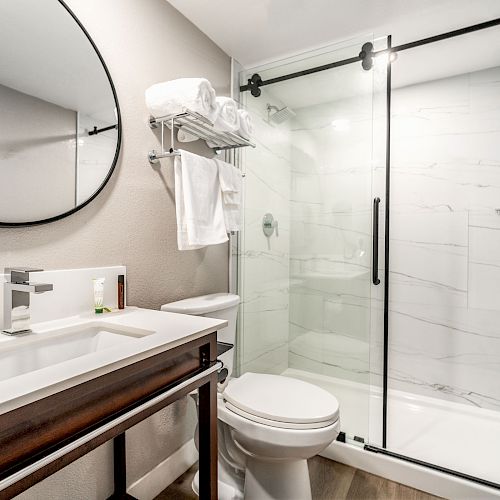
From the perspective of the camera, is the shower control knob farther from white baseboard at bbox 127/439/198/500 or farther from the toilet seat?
white baseboard at bbox 127/439/198/500

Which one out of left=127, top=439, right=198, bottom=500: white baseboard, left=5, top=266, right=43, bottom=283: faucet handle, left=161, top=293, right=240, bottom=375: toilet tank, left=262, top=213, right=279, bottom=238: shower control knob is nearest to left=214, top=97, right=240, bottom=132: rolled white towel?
left=262, top=213, right=279, bottom=238: shower control knob

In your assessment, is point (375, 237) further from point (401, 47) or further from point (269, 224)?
A: point (401, 47)

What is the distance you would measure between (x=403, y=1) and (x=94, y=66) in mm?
1368

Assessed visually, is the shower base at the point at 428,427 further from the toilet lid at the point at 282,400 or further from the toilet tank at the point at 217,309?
the toilet tank at the point at 217,309

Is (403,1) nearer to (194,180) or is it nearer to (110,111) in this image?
(194,180)

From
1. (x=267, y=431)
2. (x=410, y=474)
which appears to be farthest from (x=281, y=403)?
(x=410, y=474)

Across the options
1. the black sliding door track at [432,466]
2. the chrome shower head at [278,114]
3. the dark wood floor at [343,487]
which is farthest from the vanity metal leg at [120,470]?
the chrome shower head at [278,114]

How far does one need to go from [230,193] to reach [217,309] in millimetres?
561

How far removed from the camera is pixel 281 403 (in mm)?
1351

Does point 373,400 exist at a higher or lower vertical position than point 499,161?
lower

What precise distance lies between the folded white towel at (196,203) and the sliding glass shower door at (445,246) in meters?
1.35

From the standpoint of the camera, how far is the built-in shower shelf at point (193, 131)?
1.49 m

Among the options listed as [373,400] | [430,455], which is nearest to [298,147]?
[373,400]

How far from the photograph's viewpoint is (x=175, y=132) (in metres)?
1.67
